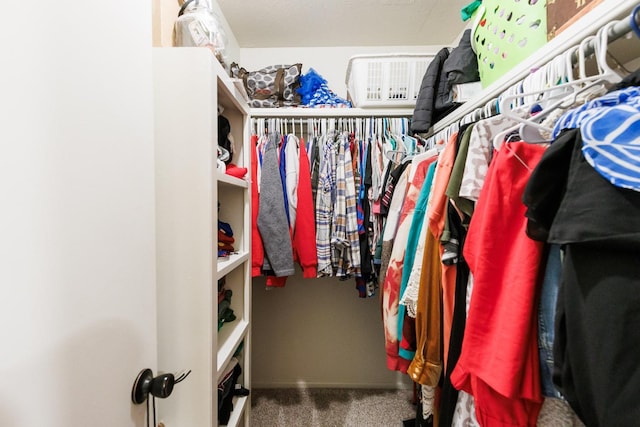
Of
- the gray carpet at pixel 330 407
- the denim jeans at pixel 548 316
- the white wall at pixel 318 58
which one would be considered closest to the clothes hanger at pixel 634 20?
the denim jeans at pixel 548 316

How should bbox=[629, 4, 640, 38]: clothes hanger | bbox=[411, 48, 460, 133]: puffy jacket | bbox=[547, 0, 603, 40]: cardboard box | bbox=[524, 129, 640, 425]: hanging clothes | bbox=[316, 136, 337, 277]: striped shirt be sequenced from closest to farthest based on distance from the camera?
bbox=[524, 129, 640, 425]: hanging clothes
bbox=[629, 4, 640, 38]: clothes hanger
bbox=[547, 0, 603, 40]: cardboard box
bbox=[411, 48, 460, 133]: puffy jacket
bbox=[316, 136, 337, 277]: striped shirt

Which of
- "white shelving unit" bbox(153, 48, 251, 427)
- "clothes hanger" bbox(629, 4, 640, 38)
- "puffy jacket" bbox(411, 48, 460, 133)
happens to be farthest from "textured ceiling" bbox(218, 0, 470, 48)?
"clothes hanger" bbox(629, 4, 640, 38)

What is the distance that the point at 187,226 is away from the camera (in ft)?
2.45

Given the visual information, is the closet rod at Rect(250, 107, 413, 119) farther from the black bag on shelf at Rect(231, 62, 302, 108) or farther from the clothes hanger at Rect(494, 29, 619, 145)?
the clothes hanger at Rect(494, 29, 619, 145)

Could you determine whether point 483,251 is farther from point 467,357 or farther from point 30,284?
point 30,284

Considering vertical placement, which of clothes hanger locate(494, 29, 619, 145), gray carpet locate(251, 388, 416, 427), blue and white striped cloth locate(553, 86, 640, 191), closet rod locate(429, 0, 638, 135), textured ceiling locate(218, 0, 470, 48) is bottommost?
gray carpet locate(251, 388, 416, 427)

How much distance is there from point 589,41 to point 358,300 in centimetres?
156

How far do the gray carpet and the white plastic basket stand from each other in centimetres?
178

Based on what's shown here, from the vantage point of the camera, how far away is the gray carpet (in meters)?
1.49

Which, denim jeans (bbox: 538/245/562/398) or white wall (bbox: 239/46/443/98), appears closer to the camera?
denim jeans (bbox: 538/245/562/398)

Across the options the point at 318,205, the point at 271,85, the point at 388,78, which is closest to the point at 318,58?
the point at 271,85

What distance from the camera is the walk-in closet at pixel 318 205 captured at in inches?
12.9

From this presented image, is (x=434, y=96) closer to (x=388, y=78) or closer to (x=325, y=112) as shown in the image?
(x=388, y=78)

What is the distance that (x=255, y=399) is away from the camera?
1656 millimetres
